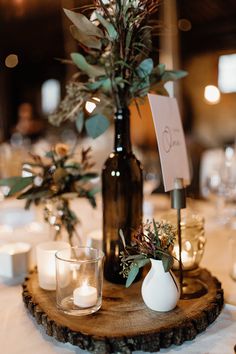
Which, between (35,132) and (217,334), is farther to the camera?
(35,132)

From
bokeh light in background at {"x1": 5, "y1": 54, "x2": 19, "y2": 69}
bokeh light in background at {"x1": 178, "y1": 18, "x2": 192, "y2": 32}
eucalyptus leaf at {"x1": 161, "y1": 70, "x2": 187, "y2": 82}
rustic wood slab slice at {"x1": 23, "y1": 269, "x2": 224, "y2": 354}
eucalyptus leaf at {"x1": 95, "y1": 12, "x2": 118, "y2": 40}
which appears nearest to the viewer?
rustic wood slab slice at {"x1": 23, "y1": 269, "x2": 224, "y2": 354}

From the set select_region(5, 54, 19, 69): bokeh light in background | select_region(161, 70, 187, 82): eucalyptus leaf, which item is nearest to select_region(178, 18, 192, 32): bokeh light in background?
select_region(5, 54, 19, 69): bokeh light in background

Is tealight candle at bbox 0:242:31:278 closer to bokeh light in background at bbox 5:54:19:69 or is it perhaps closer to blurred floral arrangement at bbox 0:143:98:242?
blurred floral arrangement at bbox 0:143:98:242

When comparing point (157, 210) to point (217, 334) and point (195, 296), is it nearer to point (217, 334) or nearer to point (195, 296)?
point (195, 296)

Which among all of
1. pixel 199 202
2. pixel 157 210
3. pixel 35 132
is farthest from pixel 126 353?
pixel 35 132

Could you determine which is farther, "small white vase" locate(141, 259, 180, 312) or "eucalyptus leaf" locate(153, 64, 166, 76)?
"eucalyptus leaf" locate(153, 64, 166, 76)

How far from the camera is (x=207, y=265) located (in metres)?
1.14

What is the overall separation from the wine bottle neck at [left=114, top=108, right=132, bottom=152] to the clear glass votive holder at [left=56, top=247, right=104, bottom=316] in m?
0.27

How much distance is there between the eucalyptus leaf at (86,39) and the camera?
0.94 metres

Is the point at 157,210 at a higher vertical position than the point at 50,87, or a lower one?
lower

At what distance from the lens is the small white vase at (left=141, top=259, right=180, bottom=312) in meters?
0.76

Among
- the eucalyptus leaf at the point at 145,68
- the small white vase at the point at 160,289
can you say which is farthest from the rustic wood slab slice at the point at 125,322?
the eucalyptus leaf at the point at 145,68

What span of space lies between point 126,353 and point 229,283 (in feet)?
1.40

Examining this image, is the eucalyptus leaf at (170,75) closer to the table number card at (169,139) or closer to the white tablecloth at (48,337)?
the table number card at (169,139)
